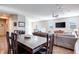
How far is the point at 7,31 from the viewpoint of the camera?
1.87 metres

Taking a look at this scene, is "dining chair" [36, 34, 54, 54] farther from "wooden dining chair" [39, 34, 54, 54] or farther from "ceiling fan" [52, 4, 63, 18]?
"ceiling fan" [52, 4, 63, 18]

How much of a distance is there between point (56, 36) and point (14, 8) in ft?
3.18

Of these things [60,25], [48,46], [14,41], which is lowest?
[48,46]

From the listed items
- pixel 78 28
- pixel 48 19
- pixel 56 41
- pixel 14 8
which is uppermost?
pixel 14 8

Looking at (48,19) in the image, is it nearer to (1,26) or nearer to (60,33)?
(60,33)

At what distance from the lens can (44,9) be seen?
1791 mm

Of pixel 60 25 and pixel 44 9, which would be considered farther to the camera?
pixel 60 25

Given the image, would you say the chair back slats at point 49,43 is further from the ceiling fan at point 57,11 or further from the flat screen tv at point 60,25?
the ceiling fan at point 57,11

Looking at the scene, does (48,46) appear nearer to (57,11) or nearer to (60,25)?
(60,25)

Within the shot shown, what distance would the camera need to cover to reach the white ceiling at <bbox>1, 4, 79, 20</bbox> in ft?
5.59

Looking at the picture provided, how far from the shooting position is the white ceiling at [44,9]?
170cm

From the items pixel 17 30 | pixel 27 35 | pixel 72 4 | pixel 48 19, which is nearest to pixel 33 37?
pixel 27 35

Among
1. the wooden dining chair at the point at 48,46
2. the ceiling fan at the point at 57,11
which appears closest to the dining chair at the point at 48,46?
the wooden dining chair at the point at 48,46

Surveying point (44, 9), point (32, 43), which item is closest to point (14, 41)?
point (32, 43)
